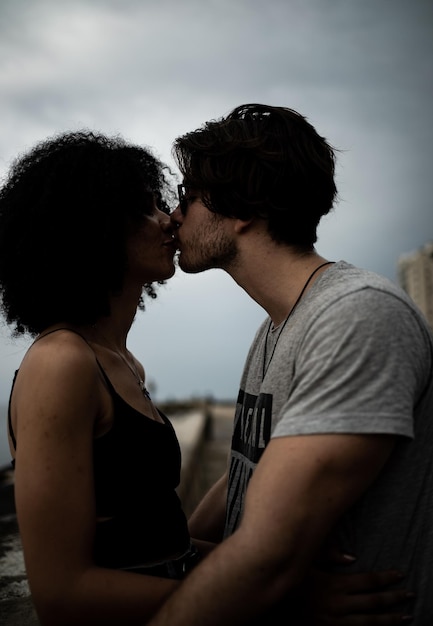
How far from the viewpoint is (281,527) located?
1558 millimetres

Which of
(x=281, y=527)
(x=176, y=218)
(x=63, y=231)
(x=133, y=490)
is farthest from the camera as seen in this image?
(x=176, y=218)

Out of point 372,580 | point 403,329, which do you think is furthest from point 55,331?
point 372,580

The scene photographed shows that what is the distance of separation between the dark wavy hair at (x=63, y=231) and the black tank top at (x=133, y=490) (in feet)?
1.47

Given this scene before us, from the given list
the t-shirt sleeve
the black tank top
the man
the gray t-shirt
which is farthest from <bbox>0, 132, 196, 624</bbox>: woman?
the t-shirt sleeve

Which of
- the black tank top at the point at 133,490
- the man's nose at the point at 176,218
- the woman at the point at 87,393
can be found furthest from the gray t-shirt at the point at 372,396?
the man's nose at the point at 176,218

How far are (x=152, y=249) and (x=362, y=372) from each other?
1.36 metres

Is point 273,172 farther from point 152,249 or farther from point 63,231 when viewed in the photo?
point 63,231

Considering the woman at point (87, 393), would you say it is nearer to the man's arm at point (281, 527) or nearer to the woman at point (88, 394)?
the woman at point (88, 394)

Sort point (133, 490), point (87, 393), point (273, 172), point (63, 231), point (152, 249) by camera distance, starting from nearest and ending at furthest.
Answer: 1. point (87, 393)
2. point (133, 490)
3. point (63, 231)
4. point (273, 172)
5. point (152, 249)

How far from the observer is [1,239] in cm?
230

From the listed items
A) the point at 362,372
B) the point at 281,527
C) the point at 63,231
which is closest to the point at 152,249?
the point at 63,231

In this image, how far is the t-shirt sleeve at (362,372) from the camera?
159 cm

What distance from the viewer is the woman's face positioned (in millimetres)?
2592

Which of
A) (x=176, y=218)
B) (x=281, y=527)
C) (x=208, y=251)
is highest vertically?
(x=176, y=218)
